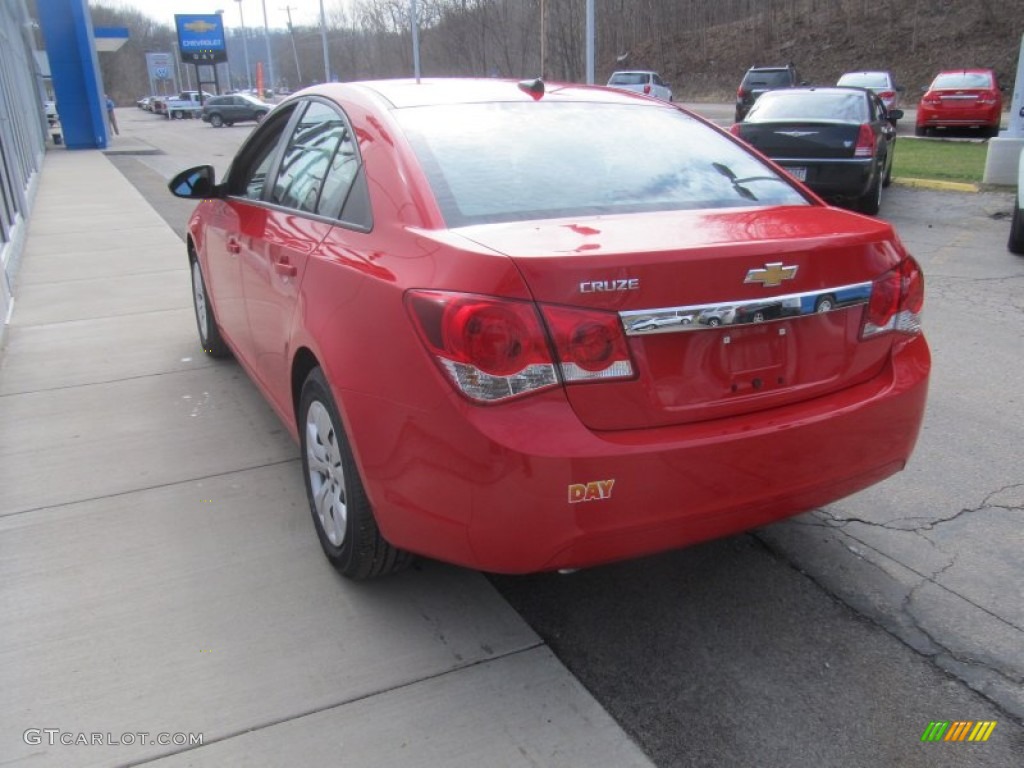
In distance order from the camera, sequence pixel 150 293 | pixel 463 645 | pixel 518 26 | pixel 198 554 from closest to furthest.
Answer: pixel 463 645, pixel 198 554, pixel 150 293, pixel 518 26

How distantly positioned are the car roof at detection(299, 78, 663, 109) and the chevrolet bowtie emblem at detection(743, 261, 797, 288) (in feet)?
4.66

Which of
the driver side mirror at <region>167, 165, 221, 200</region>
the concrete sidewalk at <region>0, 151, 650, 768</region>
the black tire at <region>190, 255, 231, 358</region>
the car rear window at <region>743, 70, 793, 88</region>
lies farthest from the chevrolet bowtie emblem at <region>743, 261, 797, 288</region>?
the car rear window at <region>743, 70, 793, 88</region>

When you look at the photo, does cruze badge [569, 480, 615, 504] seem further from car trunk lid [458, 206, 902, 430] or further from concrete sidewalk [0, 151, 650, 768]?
concrete sidewalk [0, 151, 650, 768]

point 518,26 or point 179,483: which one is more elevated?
point 518,26

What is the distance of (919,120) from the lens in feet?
68.2

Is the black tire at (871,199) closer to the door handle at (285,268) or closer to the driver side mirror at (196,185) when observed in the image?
the driver side mirror at (196,185)

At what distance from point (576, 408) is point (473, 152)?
1130mm

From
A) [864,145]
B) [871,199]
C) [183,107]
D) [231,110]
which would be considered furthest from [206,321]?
[183,107]

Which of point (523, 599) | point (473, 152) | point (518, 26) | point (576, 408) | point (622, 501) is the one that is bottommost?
point (523, 599)

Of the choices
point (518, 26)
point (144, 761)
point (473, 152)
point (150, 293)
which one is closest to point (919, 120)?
point (150, 293)

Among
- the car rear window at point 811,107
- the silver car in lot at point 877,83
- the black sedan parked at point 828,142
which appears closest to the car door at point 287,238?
the black sedan parked at point 828,142

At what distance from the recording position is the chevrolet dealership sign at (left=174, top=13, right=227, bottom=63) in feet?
209

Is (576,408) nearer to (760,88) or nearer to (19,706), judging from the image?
(19,706)

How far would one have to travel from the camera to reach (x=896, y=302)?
8.78 feet
